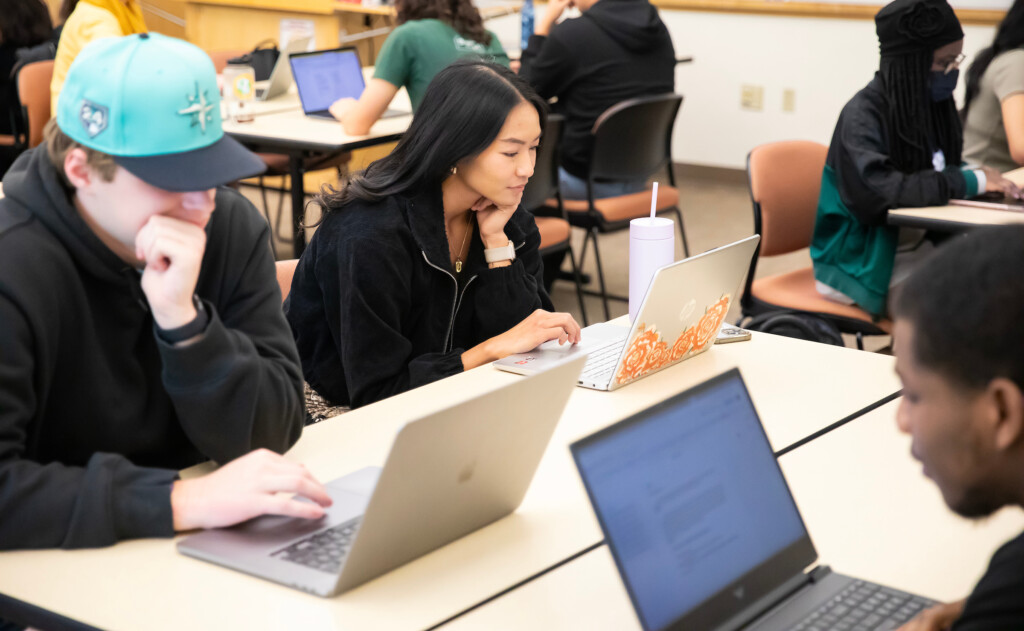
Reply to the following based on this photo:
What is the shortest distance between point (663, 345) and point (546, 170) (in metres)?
1.92

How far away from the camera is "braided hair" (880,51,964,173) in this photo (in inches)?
115

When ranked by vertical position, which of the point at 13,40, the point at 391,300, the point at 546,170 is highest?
the point at 13,40

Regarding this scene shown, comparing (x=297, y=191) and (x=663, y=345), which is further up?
(x=663, y=345)

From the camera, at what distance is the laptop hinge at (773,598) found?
1.02 meters

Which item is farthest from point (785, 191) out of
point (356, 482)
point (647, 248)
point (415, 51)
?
point (356, 482)

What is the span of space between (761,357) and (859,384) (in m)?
0.19

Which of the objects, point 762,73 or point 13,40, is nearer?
point 13,40

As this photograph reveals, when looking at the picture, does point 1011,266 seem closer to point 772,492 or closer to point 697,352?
point 772,492

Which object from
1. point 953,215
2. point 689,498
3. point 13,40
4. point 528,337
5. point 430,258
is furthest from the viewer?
point 13,40

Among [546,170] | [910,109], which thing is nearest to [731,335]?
[910,109]

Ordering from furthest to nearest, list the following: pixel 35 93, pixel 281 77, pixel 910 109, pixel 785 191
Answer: pixel 281 77
pixel 35 93
pixel 785 191
pixel 910 109

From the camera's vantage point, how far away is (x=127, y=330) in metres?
1.34

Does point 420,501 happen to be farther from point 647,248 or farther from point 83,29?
point 83,29

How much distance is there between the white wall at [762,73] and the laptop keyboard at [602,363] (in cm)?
422
